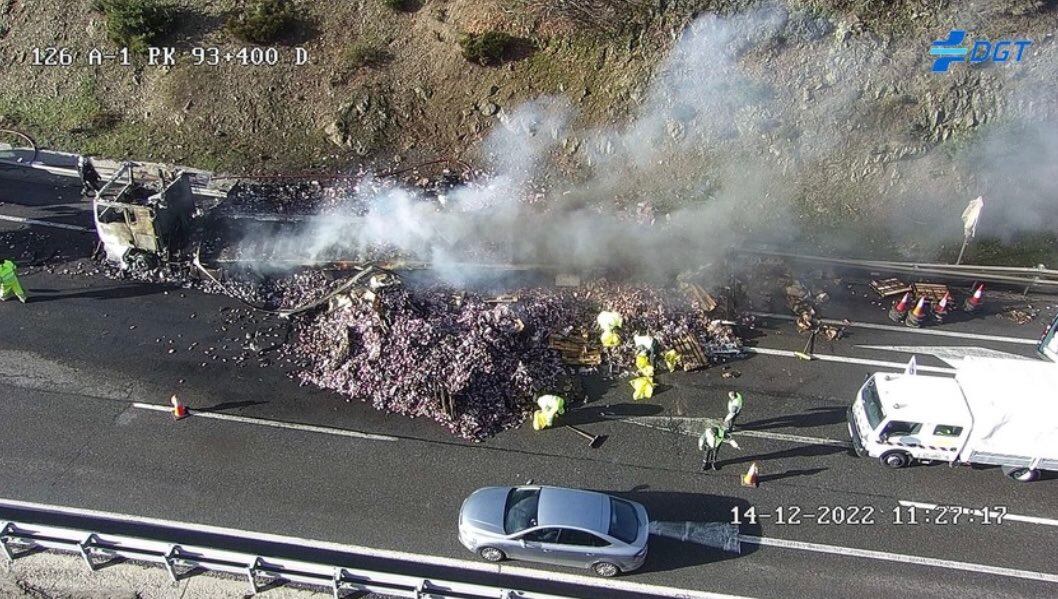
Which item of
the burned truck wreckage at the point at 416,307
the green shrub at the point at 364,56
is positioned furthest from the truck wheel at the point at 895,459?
the green shrub at the point at 364,56

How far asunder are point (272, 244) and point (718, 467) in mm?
10913

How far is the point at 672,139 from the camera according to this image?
2047cm

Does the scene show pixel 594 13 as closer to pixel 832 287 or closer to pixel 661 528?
pixel 832 287

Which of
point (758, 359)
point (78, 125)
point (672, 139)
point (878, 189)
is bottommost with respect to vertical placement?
point (758, 359)

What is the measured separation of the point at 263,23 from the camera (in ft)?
72.7

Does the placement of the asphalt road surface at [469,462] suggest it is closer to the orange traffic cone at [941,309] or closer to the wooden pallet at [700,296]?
the orange traffic cone at [941,309]

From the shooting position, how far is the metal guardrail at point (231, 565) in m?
10.4

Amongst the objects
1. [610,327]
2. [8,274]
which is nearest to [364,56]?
[8,274]

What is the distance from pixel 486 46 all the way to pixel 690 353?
11.4 m

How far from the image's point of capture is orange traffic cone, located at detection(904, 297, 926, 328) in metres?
16.2

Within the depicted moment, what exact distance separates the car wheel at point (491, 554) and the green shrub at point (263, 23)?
715 inches

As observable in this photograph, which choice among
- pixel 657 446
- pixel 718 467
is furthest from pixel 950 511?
pixel 657 446

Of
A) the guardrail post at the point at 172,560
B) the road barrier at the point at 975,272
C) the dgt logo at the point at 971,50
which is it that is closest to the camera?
→ the guardrail post at the point at 172,560

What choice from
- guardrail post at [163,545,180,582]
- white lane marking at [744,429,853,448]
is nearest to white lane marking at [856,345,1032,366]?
white lane marking at [744,429,853,448]
